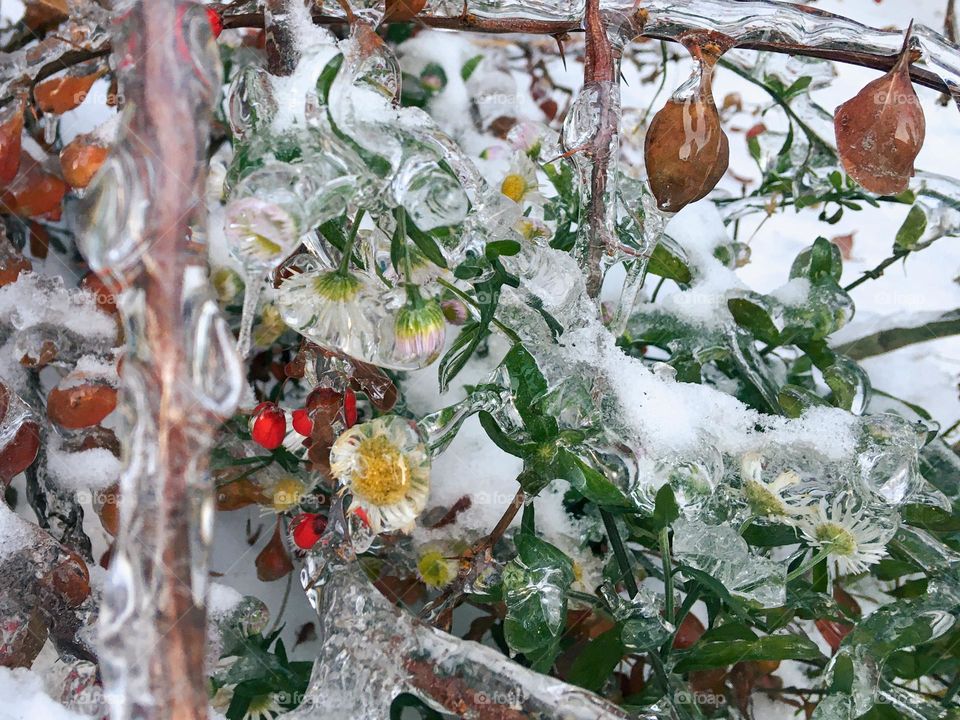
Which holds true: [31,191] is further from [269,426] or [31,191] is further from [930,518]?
[930,518]

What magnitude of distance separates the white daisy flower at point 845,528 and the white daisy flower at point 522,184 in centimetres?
30

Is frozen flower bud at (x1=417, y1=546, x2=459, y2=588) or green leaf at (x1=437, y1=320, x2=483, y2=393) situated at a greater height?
green leaf at (x1=437, y1=320, x2=483, y2=393)

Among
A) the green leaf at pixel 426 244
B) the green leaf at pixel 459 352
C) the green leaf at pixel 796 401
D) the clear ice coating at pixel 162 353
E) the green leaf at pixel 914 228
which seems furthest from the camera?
the green leaf at pixel 914 228

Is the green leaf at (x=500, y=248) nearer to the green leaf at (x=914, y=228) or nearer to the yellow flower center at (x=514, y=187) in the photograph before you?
the yellow flower center at (x=514, y=187)

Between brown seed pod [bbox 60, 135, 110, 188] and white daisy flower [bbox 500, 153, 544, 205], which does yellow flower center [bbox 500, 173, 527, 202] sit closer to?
white daisy flower [bbox 500, 153, 544, 205]

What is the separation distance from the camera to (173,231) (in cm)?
30

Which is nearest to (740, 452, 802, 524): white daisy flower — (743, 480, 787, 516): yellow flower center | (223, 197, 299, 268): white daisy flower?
(743, 480, 787, 516): yellow flower center

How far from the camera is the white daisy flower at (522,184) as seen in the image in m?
0.66

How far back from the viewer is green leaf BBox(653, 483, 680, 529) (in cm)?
50

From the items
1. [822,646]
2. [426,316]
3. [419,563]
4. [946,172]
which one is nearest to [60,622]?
[419,563]

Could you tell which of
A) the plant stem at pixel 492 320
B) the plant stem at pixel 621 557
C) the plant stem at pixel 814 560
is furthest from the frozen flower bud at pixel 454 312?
the plant stem at pixel 814 560

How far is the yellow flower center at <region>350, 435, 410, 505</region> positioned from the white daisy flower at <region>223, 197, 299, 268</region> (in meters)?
0.14

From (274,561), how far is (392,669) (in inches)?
8.5

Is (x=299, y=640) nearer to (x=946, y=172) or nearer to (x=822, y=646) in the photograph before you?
(x=822, y=646)
